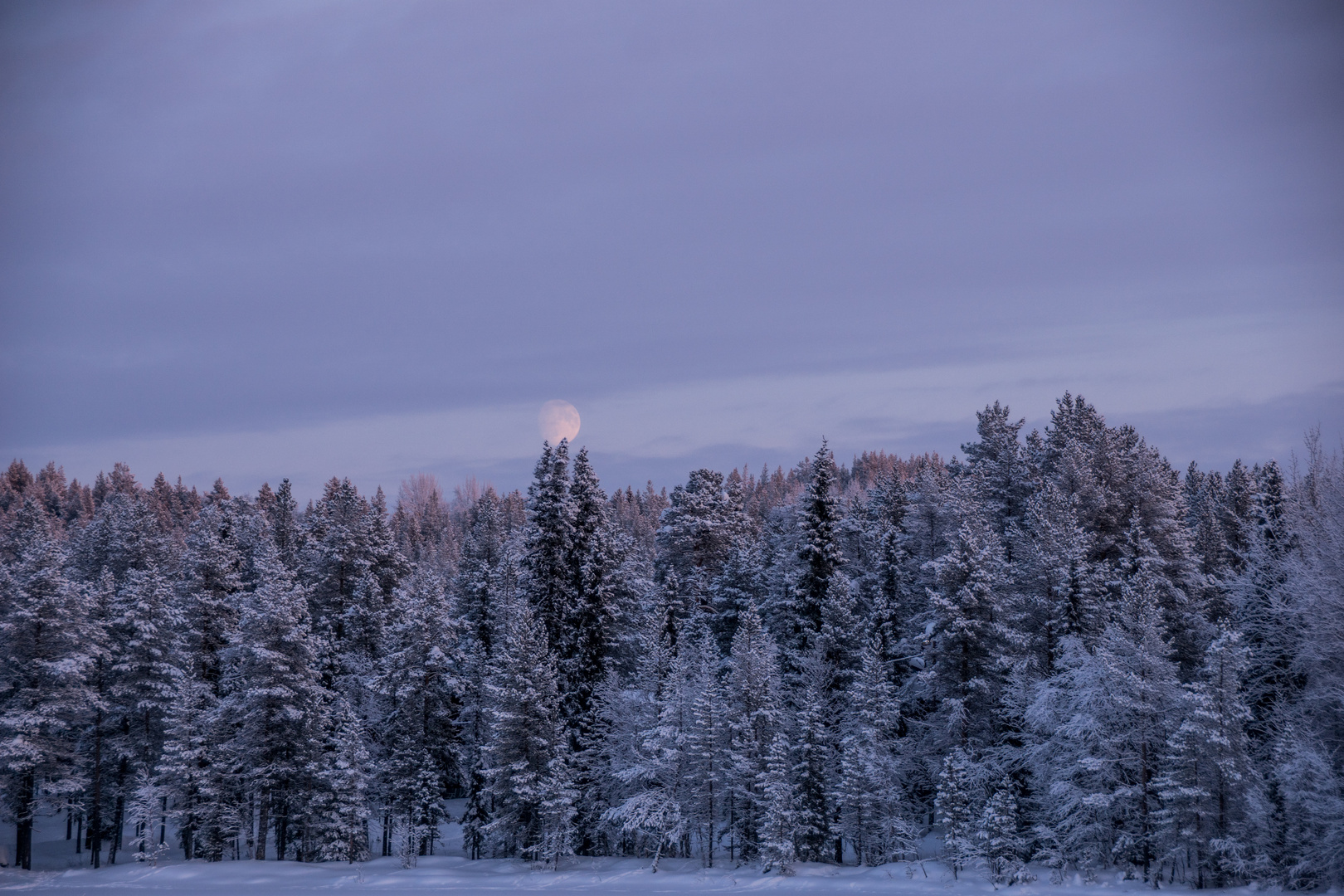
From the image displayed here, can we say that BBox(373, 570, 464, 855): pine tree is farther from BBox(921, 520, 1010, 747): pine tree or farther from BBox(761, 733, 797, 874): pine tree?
BBox(921, 520, 1010, 747): pine tree

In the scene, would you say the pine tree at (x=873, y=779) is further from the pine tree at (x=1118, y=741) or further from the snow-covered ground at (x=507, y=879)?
the pine tree at (x=1118, y=741)

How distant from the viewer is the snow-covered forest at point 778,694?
104 feet

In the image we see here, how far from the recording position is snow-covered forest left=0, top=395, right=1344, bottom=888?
31578 mm

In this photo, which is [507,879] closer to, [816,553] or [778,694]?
[778,694]

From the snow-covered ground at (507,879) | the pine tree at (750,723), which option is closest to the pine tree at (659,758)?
the snow-covered ground at (507,879)

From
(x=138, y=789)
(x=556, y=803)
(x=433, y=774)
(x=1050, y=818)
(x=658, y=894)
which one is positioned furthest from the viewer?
(x=433, y=774)

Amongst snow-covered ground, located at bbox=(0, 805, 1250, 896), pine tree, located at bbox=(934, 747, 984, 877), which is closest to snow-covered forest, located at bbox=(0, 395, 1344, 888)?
pine tree, located at bbox=(934, 747, 984, 877)

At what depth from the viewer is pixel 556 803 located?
3894 cm

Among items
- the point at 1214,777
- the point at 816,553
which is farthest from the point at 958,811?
the point at 816,553

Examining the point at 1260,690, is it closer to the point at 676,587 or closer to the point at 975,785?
the point at 975,785

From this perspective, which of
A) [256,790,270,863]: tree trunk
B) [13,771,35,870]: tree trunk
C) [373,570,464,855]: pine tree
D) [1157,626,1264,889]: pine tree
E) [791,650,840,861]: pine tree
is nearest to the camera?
[1157,626,1264,889]: pine tree

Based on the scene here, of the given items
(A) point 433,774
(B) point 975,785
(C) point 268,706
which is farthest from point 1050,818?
(C) point 268,706

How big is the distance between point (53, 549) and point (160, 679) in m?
8.85

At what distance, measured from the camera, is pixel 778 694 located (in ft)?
136
